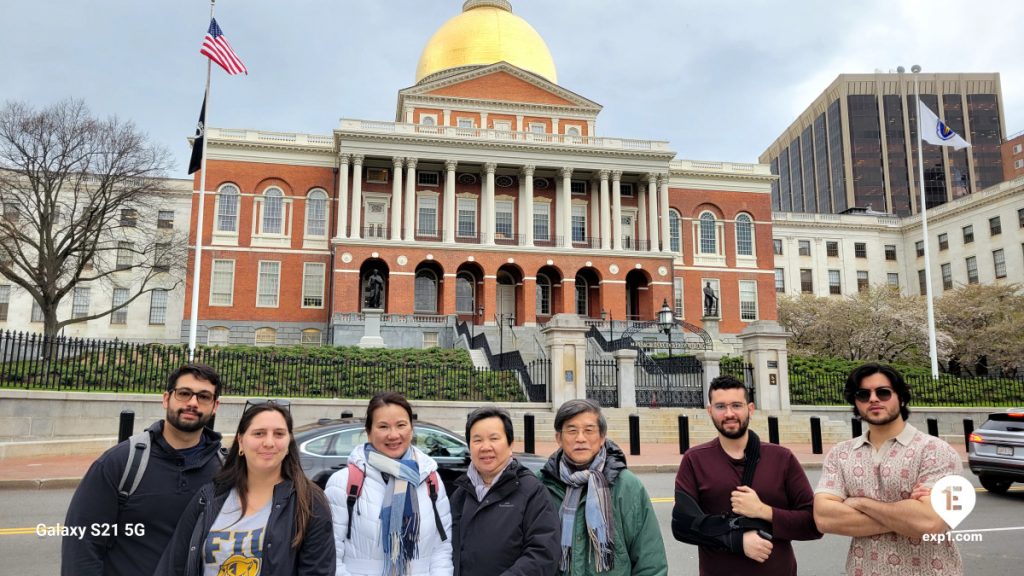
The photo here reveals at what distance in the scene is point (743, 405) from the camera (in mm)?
3688

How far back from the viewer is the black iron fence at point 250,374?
1697 centimetres

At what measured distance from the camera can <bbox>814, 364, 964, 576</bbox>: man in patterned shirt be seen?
303 centimetres

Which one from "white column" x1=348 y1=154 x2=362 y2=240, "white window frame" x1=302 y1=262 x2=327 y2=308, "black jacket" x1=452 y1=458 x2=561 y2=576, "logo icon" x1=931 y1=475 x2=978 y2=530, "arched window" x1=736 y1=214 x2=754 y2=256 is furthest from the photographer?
"arched window" x1=736 y1=214 x2=754 y2=256

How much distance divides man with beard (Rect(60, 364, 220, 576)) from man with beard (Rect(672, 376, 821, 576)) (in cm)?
265

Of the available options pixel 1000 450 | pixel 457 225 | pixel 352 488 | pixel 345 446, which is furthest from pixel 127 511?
pixel 457 225

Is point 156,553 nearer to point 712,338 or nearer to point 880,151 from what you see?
point 712,338

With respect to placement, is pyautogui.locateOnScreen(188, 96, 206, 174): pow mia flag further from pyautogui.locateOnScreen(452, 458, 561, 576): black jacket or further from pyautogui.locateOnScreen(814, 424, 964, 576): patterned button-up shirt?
pyautogui.locateOnScreen(814, 424, 964, 576): patterned button-up shirt

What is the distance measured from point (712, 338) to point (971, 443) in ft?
85.2

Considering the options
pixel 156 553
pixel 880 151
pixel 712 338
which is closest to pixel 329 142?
pixel 712 338

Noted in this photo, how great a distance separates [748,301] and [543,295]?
15.6 m

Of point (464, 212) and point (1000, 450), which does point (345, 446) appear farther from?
point (464, 212)

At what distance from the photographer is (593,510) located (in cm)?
349

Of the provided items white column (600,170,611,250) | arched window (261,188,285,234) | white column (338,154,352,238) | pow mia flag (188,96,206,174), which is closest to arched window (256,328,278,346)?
arched window (261,188,285,234)

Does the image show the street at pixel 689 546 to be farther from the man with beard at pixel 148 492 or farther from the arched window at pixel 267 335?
the arched window at pixel 267 335
